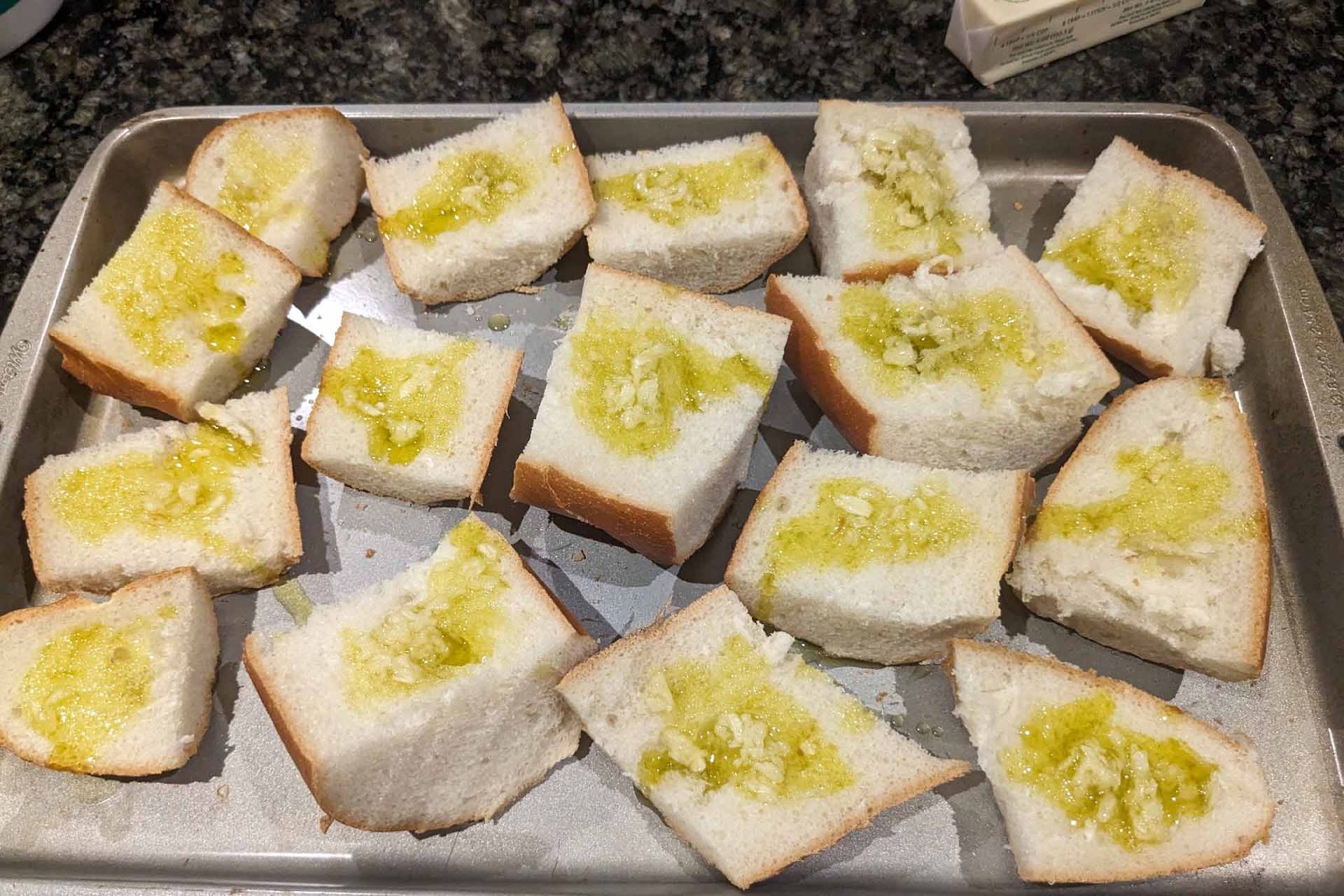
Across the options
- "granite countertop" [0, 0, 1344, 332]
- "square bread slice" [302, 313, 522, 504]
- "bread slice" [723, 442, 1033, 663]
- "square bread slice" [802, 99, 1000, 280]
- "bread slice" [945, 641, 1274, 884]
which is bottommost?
"bread slice" [945, 641, 1274, 884]

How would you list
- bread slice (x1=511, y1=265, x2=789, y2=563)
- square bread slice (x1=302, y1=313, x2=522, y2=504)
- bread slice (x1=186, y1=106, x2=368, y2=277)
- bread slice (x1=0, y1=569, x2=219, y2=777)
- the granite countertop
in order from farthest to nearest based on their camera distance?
the granite countertop
bread slice (x1=186, y1=106, x2=368, y2=277)
square bread slice (x1=302, y1=313, x2=522, y2=504)
bread slice (x1=511, y1=265, x2=789, y2=563)
bread slice (x1=0, y1=569, x2=219, y2=777)

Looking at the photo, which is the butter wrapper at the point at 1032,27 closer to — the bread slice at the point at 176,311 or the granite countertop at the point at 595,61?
the granite countertop at the point at 595,61

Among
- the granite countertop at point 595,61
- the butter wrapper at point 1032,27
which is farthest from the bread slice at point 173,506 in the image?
the butter wrapper at point 1032,27

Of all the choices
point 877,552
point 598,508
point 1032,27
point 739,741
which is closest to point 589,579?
point 598,508

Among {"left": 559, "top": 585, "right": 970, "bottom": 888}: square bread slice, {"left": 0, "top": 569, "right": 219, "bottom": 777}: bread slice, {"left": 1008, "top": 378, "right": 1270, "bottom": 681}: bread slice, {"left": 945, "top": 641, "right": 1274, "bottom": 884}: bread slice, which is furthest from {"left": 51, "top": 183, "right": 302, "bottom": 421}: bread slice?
{"left": 1008, "top": 378, "right": 1270, "bottom": 681}: bread slice

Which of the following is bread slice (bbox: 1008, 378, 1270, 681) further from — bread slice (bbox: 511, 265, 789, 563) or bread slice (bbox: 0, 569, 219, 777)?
bread slice (bbox: 0, 569, 219, 777)

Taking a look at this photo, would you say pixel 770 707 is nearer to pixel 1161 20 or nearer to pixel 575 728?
pixel 575 728

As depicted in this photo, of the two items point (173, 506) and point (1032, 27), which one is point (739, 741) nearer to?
point (173, 506)
